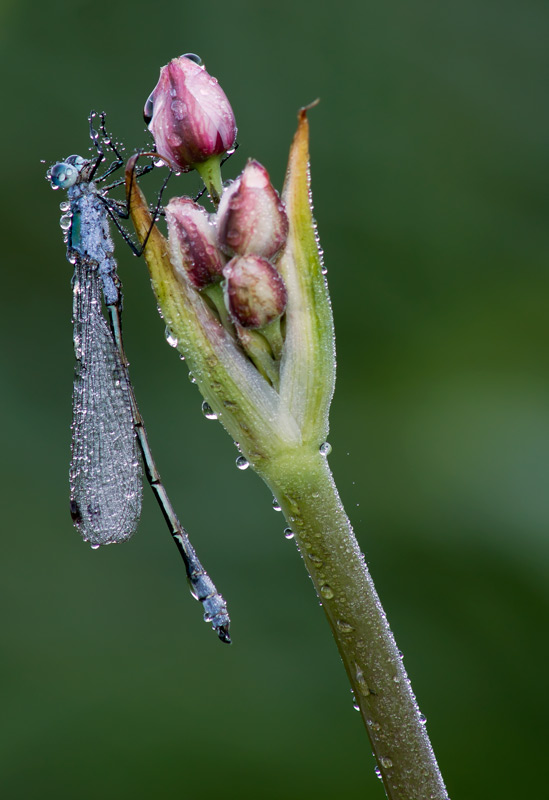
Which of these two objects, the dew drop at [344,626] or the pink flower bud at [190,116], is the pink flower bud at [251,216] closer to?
the pink flower bud at [190,116]

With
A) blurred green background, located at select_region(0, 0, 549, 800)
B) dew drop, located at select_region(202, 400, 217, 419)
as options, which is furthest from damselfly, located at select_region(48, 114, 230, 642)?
dew drop, located at select_region(202, 400, 217, 419)

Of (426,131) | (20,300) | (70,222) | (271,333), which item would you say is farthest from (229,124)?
(426,131)

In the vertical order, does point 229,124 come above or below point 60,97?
below

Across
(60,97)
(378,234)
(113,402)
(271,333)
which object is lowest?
(271,333)

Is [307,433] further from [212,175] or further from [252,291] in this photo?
[212,175]

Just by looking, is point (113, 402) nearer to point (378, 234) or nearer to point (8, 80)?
point (378, 234)

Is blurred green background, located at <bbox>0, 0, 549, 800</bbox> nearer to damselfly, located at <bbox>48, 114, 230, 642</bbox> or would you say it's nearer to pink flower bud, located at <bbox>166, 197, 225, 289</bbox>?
damselfly, located at <bbox>48, 114, 230, 642</bbox>

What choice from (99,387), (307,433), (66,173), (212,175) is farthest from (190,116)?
(99,387)
